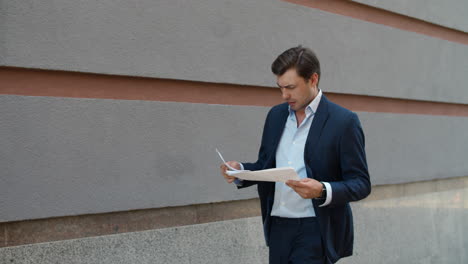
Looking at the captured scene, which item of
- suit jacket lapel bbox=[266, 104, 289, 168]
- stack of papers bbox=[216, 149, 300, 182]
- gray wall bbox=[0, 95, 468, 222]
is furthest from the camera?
gray wall bbox=[0, 95, 468, 222]

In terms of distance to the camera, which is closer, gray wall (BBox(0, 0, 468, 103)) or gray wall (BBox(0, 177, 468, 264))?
gray wall (BBox(0, 0, 468, 103))

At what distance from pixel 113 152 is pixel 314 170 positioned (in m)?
1.57

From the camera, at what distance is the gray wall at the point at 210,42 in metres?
3.44

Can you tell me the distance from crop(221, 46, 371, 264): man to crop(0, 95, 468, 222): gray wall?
3.83 feet

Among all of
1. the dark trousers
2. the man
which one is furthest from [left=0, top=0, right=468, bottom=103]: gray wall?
the dark trousers

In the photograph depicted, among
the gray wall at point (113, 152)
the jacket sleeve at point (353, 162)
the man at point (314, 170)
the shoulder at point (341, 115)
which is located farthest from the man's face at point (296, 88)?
the gray wall at point (113, 152)

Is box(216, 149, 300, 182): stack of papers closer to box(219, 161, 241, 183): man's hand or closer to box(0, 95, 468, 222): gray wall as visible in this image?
Answer: box(219, 161, 241, 183): man's hand

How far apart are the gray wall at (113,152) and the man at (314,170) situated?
1.17m

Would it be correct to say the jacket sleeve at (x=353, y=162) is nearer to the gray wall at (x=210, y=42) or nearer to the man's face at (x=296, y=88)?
the man's face at (x=296, y=88)

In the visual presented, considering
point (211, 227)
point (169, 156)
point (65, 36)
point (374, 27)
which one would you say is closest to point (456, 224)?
point (374, 27)

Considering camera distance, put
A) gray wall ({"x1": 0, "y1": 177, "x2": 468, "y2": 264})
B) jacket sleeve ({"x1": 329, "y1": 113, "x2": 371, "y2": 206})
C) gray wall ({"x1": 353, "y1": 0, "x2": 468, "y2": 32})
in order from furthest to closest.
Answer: gray wall ({"x1": 353, "y1": 0, "x2": 468, "y2": 32}) < gray wall ({"x1": 0, "y1": 177, "x2": 468, "y2": 264}) < jacket sleeve ({"x1": 329, "y1": 113, "x2": 371, "y2": 206})

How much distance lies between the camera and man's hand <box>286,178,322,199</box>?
2547mm

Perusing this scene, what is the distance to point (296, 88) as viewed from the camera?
9.29ft

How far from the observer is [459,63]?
24.1 ft
